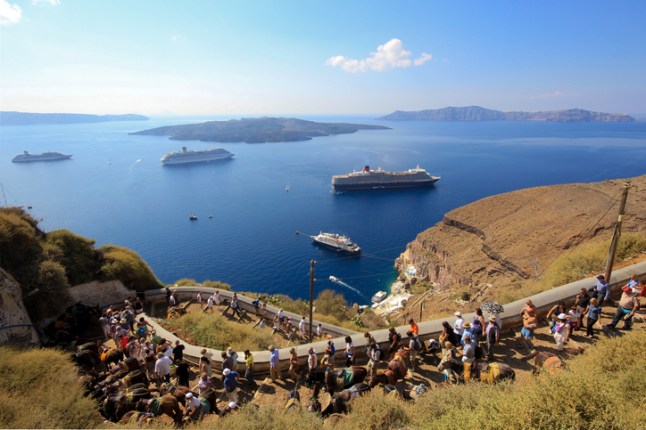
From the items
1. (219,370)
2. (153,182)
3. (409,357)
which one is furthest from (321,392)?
(153,182)

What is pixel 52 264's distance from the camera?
13430 millimetres

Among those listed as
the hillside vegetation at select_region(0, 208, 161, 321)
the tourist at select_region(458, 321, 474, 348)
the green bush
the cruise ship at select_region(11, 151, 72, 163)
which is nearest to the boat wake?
the green bush

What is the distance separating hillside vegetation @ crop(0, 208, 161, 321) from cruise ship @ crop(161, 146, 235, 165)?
377 ft

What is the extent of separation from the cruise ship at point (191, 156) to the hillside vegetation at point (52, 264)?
115m

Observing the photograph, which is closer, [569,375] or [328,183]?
[569,375]

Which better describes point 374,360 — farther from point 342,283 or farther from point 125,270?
point 342,283

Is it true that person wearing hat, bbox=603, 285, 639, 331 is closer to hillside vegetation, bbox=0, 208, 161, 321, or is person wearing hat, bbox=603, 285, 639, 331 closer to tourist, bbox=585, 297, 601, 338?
tourist, bbox=585, 297, 601, 338

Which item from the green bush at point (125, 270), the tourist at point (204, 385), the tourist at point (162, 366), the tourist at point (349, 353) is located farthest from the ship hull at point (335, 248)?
the tourist at point (204, 385)

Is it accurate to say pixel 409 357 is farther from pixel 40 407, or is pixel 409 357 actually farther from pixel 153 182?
pixel 153 182

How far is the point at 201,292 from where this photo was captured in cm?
1702

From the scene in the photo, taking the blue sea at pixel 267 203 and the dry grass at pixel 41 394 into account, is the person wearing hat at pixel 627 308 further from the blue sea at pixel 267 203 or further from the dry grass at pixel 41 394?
the blue sea at pixel 267 203

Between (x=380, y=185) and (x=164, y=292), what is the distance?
7789 centimetres

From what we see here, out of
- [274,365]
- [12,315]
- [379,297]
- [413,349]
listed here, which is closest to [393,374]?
[413,349]

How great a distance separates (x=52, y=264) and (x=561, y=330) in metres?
17.3
